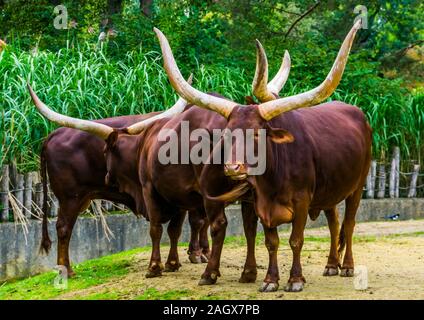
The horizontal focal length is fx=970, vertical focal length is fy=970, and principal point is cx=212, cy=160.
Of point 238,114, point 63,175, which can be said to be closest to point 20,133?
point 63,175

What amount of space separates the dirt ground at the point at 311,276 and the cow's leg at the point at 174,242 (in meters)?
0.11

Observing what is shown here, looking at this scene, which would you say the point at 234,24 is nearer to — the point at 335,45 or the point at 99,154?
the point at 335,45

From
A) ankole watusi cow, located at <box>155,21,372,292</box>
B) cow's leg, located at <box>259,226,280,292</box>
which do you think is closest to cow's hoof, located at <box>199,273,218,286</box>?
ankole watusi cow, located at <box>155,21,372,292</box>

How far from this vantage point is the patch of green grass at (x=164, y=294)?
7.66m

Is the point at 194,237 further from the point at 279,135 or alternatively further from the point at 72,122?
the point at 279,135

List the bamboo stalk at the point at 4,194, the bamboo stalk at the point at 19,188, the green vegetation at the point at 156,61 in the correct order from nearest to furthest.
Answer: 1. the bamboo stalk at the point at 4,194
2. the bamboo stalk at the point at 19,188
3. the green vegetation at the point at 156,61

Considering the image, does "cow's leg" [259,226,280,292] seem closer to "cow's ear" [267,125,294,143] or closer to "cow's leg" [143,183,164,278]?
"cow's ear" [267,125,294,143]

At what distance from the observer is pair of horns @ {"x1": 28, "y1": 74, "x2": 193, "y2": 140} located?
9.38 meters

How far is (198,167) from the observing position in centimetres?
830

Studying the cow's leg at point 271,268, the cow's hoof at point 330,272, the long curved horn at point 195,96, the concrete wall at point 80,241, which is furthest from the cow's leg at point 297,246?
the concrete wall at point 80,241

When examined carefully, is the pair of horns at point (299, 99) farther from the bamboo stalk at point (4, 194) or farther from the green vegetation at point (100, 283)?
the bamboo stalk at point (4, 194)

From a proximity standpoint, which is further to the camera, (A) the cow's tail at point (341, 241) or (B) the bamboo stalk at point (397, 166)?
(B) the bamboo stalk at point (397, 166)

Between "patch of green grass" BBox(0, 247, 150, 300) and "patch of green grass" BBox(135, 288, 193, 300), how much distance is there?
1070 mm

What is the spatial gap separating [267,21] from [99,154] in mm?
8443
